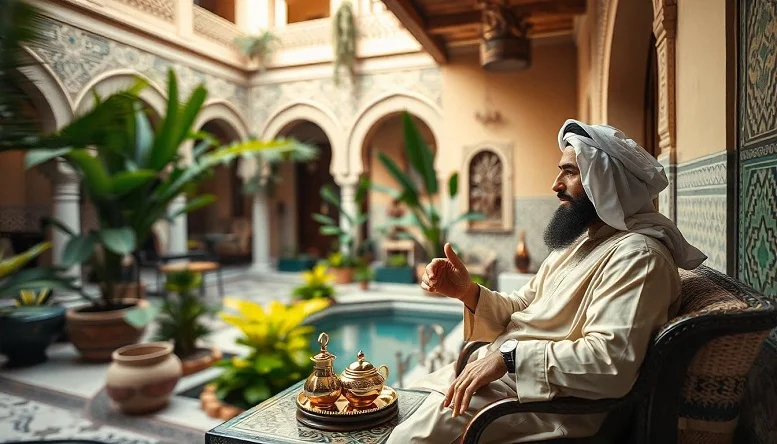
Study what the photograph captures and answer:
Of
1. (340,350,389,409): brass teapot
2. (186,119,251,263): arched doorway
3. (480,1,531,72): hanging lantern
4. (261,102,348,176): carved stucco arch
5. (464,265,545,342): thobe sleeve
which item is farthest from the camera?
(186,119,251,263): arched doorway

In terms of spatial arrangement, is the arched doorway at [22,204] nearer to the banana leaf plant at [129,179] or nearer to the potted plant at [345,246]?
the banana leaf plant at [129,179]

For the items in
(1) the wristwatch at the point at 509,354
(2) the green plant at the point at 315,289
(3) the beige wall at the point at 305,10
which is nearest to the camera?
(1) the wristwatch at the point at 509,354

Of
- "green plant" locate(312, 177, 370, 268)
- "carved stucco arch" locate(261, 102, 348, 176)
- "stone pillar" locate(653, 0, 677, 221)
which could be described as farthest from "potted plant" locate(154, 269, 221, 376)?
"carved stucco arch" locate(261, 102, 348, 176)

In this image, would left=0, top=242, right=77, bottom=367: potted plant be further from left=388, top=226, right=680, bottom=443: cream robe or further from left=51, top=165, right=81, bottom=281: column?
left=388, top=226, right=680, bottom=443: cream robe

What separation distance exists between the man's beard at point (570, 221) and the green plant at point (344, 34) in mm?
7674

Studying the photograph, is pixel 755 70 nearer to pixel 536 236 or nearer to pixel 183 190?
pixel 183 190

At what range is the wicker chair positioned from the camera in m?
1.12

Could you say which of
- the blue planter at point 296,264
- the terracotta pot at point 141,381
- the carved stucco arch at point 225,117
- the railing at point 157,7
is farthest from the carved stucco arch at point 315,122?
the terracotta pot at point 141,381

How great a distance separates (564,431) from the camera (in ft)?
4.45

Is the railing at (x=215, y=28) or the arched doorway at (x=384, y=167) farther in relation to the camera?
the arched doorway at (x=384, y=167)

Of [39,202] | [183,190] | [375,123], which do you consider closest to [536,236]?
[375,123]

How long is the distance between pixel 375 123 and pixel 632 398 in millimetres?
8102

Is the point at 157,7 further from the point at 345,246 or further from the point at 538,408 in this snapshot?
the point at 538,408

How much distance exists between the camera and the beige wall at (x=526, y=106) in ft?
24.6
